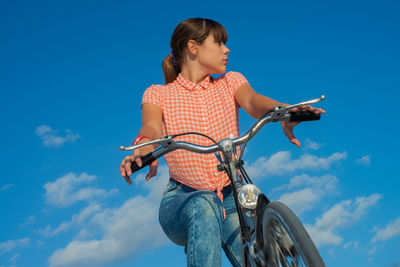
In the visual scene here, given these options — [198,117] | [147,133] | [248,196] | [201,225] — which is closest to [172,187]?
[147,133]

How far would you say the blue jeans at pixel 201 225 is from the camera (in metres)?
2.61

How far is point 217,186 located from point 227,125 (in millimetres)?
573

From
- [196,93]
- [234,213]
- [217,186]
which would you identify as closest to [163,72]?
[196,93]

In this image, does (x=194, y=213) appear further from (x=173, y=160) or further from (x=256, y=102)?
(x=256, y=102)

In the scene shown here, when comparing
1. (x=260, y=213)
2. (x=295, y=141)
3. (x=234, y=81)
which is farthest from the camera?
(x=234, y=81)

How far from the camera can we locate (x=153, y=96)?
11.8 ft

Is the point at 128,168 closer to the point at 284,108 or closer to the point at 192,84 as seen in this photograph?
the point at 284,108

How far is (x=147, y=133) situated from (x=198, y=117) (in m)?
0.57

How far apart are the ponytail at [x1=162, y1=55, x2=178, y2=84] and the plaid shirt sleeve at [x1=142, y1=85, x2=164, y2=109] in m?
0.31

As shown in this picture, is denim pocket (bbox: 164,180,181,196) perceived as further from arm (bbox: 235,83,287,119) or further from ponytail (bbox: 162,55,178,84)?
ponytail (bbox: 162,55,178,84)

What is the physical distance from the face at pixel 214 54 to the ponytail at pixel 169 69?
0.47m

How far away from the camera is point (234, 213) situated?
3184 mm

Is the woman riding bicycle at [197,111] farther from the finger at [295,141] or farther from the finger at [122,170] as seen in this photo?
the finger at [122,170]

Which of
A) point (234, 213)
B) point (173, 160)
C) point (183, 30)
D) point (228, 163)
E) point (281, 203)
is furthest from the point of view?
point (183, 30)
